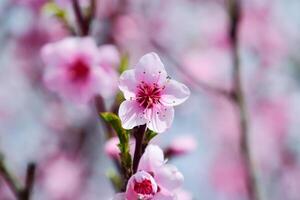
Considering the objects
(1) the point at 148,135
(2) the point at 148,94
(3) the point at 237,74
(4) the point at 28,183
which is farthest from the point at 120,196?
(3) the point at 237,74

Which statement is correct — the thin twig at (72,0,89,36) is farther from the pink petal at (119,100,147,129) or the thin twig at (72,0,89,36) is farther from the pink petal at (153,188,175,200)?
the pink petal at (153,188,175,200)

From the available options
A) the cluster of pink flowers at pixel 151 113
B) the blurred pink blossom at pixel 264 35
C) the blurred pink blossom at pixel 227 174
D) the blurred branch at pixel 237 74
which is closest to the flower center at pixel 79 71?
the blurred branch at pixel 237 74

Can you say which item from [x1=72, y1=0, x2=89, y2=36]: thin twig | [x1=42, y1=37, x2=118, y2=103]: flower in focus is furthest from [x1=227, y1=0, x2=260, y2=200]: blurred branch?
[x1=72, y1=0, x2=89, y2=36]: thin twig

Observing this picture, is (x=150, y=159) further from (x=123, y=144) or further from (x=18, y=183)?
(x=18, y=183)

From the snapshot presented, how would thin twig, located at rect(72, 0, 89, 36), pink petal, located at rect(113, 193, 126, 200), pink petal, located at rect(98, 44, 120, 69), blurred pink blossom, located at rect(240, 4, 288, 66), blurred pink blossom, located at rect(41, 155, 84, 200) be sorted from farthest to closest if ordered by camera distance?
blurred pink blossom, located at rect(240, 4, 288, 66) < blurred pink blossom, located at rect(41, 155, 84, 200) < pink petal, located at rect(98, 44, 120, 69) < thin twig, located at rect(72, 0, 89, 36) < pink petal, located at rect(113, 193, 126, 200)

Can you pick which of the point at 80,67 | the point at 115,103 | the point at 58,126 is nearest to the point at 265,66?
the point at 58,126
